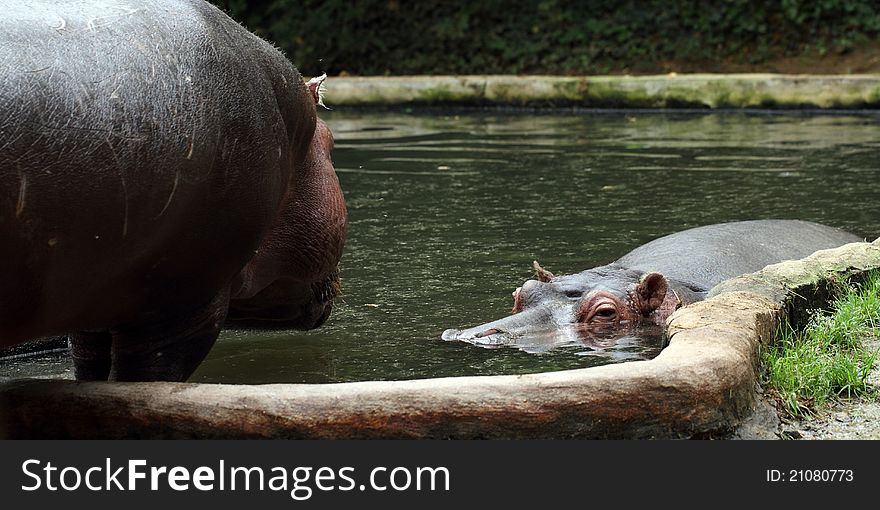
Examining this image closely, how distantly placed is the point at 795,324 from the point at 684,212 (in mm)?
3510

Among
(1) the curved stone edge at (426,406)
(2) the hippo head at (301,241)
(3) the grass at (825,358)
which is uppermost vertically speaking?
(2) the hippo head at (301,241)

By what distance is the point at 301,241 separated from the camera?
3.83 meters

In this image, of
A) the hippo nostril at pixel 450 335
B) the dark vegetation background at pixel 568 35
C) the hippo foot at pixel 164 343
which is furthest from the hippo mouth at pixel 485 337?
the dark vegetation background at pixel 568 35

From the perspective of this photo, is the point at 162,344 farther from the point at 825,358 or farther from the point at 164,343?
the point at 825,358

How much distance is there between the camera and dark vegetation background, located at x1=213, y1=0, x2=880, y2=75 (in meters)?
15.6

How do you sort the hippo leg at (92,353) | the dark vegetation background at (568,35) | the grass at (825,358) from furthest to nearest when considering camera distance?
the dark vegetation background at (568,35) < the hippo leg at (92,353) < the grass at (825,358)

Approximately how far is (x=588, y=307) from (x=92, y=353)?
1.89 metres

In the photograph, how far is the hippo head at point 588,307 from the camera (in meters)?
4.60

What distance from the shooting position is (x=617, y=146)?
1057cm

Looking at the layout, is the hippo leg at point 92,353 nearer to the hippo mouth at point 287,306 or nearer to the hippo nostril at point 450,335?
the hippo mouth at point 287,306

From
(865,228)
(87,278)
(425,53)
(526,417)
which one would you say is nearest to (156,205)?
(87,278)

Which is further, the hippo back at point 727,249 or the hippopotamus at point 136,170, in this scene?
the hippo back at point 727,249

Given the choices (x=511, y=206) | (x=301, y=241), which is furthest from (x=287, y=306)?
(x=511, y=206)

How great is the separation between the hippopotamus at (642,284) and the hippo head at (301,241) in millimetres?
769
